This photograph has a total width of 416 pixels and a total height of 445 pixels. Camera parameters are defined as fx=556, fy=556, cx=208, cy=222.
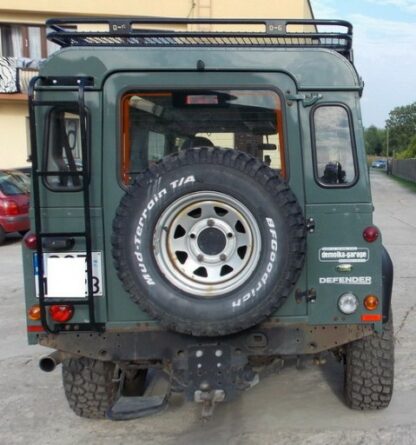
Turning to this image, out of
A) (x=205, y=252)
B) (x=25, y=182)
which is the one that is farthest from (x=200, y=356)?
(x=25, y=182)

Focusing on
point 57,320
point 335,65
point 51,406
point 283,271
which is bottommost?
point 51,406

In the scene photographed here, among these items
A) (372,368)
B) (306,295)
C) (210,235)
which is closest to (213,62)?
(210,235)

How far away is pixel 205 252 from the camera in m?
3.21

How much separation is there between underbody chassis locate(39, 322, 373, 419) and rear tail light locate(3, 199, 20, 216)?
8.97m

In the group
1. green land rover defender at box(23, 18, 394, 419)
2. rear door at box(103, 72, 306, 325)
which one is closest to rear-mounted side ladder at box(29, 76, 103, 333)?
green land rover defender at box(23, 18, 394, 419)

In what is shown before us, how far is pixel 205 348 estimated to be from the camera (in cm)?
335

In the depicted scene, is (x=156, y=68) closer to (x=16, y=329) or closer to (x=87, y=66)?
(x=87, y=66)

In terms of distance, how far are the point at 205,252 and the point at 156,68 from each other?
44.9 inches

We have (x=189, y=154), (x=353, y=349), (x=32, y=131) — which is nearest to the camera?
(x=189, y=154)

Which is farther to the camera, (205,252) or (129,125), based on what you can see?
(129,125)

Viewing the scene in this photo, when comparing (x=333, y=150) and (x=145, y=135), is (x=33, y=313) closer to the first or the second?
(x=145, y=135)

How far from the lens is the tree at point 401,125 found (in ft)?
281

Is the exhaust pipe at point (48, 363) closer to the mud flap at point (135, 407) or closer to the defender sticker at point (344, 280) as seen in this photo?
the mud flap at point (135, 407)

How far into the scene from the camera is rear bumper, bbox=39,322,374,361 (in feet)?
11.2
